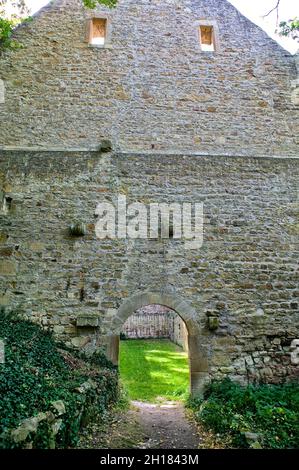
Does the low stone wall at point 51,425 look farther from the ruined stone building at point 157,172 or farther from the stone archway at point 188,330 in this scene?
the ruined stone building at point 157,172

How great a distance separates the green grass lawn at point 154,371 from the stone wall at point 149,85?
18.3 feet

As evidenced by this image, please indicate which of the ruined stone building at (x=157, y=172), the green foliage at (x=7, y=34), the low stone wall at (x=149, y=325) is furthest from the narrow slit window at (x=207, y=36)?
the low stone wall at (x=149, y=325)

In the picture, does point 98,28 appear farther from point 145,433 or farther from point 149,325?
point 149,325

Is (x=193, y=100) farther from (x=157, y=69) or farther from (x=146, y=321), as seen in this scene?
(x=146, y=321)

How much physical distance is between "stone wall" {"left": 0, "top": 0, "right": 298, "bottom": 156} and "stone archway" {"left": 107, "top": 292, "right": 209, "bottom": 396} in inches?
127

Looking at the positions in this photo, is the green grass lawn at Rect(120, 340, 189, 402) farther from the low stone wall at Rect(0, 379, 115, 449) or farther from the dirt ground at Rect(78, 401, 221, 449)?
the low stone wall at Rect(0, 379, 115, 449)

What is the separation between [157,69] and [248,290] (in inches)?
215

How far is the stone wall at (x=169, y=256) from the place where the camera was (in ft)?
20.5

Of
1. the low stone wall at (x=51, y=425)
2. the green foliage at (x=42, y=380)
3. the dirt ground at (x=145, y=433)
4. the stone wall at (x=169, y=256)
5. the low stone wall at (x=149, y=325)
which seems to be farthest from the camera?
the low stone wall at (x=149, y=325)

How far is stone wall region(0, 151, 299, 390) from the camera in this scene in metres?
6.23

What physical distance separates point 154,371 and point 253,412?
601cm

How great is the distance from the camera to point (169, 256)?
6.62m

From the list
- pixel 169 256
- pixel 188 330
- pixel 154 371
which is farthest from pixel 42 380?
pixel 154 371

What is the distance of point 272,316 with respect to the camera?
6.43 meters
